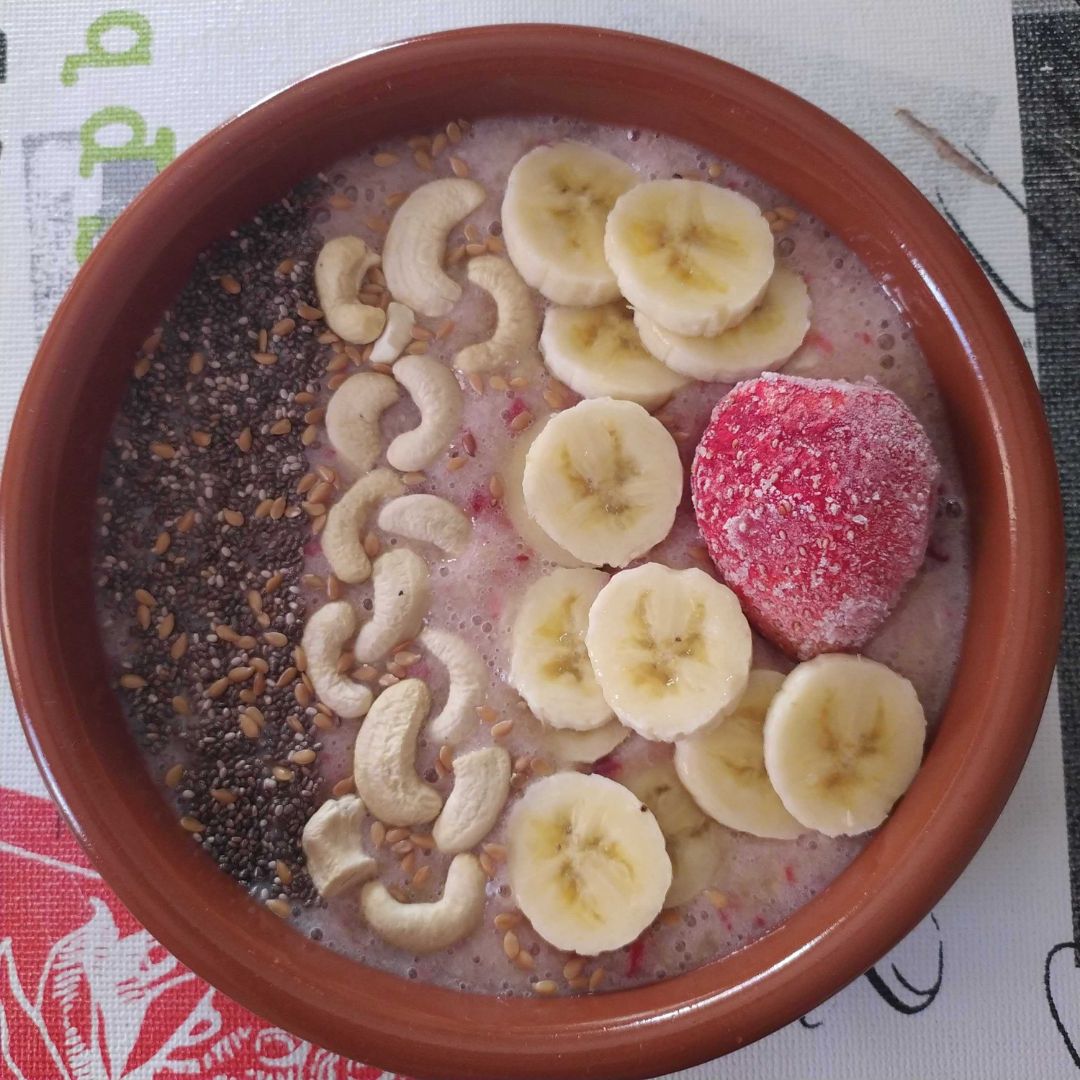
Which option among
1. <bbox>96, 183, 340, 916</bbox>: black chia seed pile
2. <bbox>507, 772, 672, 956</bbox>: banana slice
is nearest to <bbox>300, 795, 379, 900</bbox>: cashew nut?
<bbox>96, 183, 340, 916</bbox>: black chia seed pile

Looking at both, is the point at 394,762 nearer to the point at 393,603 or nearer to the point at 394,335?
the point at 393,603

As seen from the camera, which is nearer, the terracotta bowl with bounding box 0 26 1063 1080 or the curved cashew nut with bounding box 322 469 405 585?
the terracotta bowl with bounding box 0 26 1063 1080

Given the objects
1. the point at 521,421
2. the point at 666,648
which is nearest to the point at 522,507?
the point at 521,421

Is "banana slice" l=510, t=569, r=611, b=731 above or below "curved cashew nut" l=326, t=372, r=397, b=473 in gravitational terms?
below

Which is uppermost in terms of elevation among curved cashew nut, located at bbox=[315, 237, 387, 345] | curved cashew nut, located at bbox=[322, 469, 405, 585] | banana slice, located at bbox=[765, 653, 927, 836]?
curved cashew nut, located at bbox=[315, 237, 387, 345]

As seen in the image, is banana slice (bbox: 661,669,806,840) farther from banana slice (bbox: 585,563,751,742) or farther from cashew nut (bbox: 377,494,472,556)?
cashew nut (bbox: 377,494,472,556)

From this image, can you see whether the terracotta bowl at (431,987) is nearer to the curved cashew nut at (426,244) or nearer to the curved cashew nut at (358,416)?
the curved cashew nut at (426,244)
